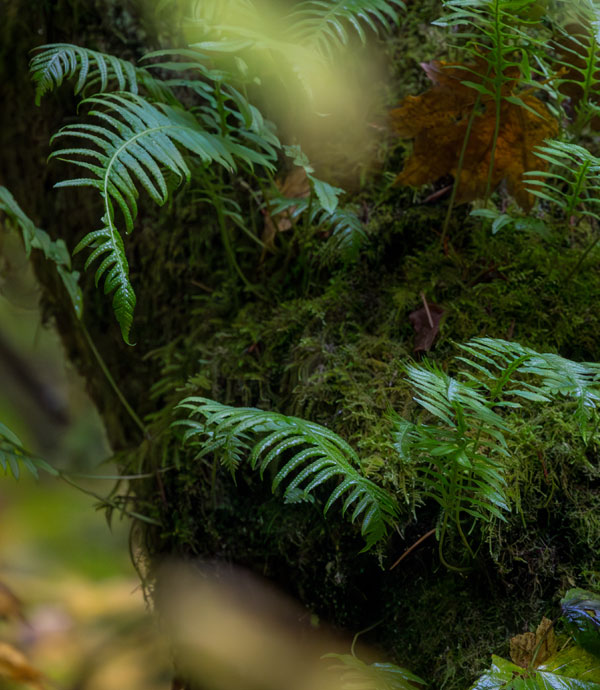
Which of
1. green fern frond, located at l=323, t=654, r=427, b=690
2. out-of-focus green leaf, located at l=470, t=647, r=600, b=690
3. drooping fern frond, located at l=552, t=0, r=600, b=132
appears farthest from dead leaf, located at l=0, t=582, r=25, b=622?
drooping fern frond, located at l=552, t=0, r=600, b=132

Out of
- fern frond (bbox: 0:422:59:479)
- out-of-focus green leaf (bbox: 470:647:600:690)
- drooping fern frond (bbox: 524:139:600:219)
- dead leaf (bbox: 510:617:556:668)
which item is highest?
drooping fern frond (bbox: 524:139:600:219)

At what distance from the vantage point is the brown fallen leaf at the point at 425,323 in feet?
5.25

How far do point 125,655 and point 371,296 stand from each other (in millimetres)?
2249

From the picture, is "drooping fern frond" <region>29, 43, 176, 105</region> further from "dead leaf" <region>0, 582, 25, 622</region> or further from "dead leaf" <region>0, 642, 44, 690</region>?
"dead leaf" <region>0, 582, 25, 622</region>

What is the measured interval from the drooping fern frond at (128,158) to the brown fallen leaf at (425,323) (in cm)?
60

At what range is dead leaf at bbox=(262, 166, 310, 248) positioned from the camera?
6.25 ft

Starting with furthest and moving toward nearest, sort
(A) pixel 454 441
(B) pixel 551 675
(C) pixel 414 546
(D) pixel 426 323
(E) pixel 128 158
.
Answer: (D) pixel 426 323 → (C) pixel 414 546 → (E) pixel 128 158 → (A) pixel 454 441 → (B) pixel 551 675

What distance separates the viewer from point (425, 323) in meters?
1.64

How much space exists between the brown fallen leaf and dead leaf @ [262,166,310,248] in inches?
19.7

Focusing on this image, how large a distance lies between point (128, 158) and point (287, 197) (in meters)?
0.76

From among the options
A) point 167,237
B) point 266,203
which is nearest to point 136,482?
point 167,237

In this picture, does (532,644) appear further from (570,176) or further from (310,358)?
(570,176)

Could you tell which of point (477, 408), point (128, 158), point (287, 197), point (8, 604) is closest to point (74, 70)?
point (128, 158)

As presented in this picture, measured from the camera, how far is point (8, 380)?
642cm
